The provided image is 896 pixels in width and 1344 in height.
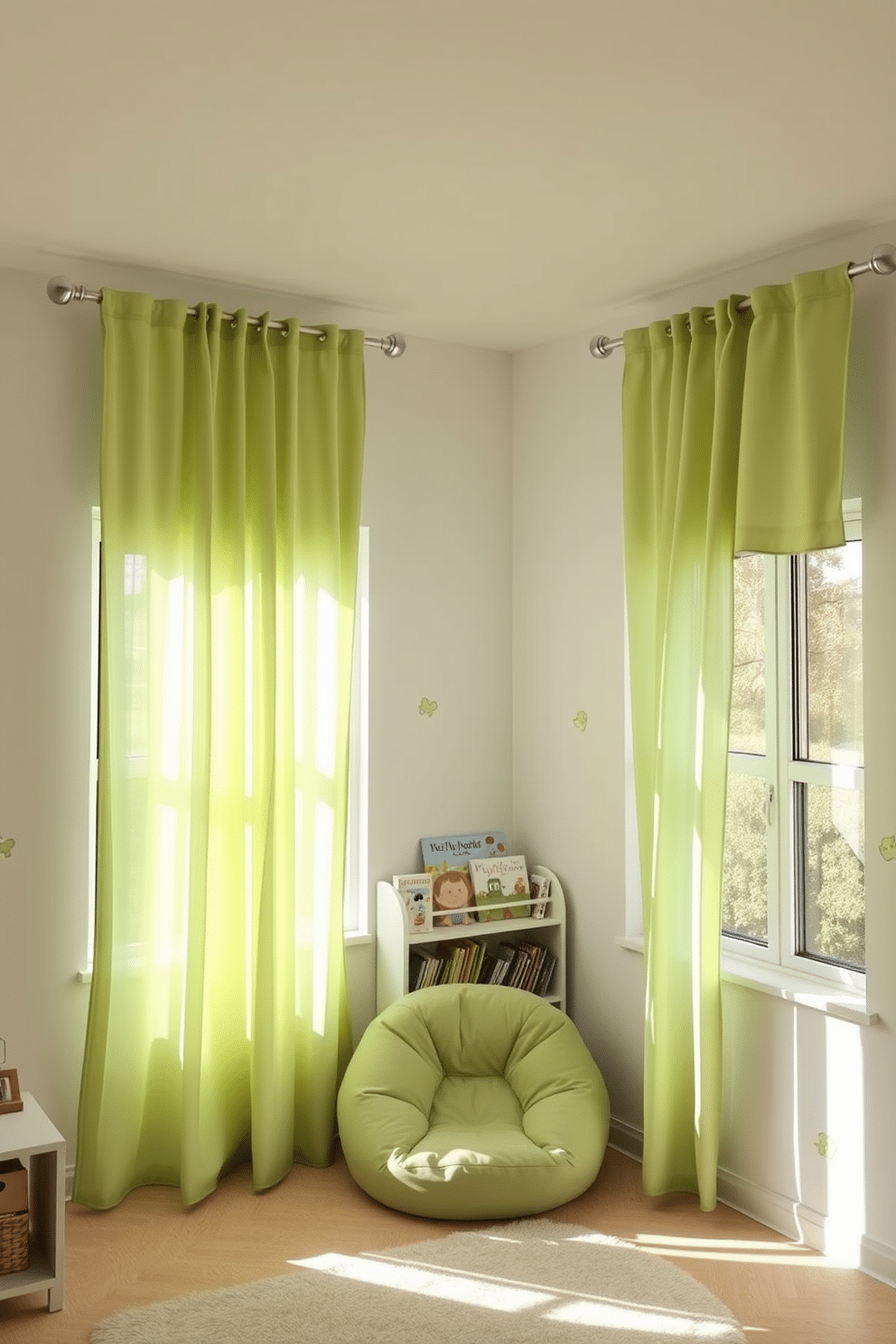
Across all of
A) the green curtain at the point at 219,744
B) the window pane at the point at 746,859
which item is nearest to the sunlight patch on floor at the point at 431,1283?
the green curtain at the point at 219,744

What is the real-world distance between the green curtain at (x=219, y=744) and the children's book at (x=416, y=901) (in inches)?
10.5

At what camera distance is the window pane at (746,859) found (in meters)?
3.48

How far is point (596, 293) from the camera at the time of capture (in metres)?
3.59

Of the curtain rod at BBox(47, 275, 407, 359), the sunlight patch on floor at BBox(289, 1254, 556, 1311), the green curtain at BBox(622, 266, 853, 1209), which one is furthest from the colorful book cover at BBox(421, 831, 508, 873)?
the curtain rod at BBox(47, 275, 407, 359)

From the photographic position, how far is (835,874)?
328 centimetres

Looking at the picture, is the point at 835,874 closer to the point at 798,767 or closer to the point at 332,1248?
the point at 798,767

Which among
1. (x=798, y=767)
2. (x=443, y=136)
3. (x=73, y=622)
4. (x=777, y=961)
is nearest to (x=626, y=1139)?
(x=777, y=961)

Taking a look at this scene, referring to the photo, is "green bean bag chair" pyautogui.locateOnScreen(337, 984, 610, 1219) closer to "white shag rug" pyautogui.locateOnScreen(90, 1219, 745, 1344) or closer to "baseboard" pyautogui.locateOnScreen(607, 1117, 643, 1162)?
"white shag rug" pyautogui.locateOnScreen(90, 1219, 745, 1344)

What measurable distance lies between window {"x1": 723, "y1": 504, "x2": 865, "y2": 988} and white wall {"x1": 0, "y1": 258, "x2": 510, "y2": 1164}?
43.0 inches

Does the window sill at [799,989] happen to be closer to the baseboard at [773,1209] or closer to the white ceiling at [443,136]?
the baseboard at [773,1209]

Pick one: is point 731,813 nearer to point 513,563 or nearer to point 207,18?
point 513,563

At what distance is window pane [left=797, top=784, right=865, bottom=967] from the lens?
321 cm

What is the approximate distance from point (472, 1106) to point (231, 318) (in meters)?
2.49

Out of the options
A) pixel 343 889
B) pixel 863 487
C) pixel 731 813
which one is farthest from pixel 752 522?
pixel 343 889
